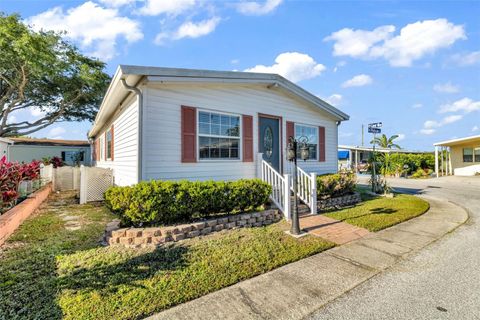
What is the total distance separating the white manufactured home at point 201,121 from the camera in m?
5.37

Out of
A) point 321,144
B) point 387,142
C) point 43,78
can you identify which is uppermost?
point 43,78

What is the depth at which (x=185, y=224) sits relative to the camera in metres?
4.70

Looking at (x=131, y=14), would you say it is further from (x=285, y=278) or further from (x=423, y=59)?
(x=423, y=59)

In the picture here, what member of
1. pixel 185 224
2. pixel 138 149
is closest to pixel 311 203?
pixel 185 224

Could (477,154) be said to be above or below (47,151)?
below

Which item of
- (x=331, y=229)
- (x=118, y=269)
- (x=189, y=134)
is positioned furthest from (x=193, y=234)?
(x=331, y=229)

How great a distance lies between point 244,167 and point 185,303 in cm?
465

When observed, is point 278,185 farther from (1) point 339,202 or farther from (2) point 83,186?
(2) point 83,186

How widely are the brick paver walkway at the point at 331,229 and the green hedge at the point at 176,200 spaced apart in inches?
56.1

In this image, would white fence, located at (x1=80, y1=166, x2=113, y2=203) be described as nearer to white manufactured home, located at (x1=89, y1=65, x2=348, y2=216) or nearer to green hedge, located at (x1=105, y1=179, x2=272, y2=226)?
white manufactured home, located at (x1=89, y1=65, x2=348, y2=216)

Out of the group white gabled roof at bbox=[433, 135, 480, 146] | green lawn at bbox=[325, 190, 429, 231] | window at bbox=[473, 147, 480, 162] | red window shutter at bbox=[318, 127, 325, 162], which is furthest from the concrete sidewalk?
window at bbox=[473, 147, 480, 162]

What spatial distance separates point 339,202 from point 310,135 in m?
2.69

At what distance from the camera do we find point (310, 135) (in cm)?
915

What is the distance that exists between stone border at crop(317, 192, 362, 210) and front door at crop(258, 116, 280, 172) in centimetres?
177
